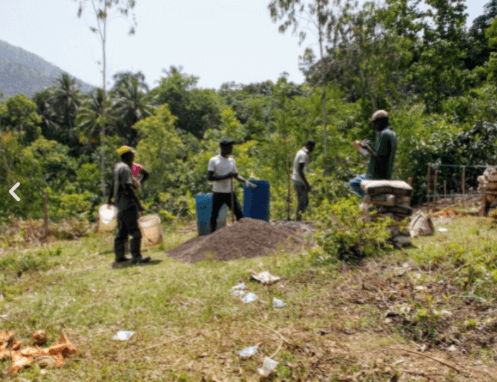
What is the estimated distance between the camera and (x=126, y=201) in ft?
18.9

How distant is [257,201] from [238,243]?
6.12ft

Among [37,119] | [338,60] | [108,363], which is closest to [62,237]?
[108,363]

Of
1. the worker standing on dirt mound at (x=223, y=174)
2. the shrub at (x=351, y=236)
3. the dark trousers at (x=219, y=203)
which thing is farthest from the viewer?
the dark trousers at (x=219, y=203)

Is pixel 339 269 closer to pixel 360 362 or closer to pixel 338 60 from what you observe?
pixel 360 362

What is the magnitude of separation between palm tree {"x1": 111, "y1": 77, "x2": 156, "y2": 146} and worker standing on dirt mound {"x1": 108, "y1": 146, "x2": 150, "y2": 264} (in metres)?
37.6

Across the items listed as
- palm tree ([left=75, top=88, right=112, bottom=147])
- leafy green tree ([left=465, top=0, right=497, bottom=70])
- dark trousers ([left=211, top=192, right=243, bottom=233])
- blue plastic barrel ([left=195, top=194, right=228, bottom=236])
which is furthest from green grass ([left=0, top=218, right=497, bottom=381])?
palm tree ([left=75, top=88, right=112, bottom=147])

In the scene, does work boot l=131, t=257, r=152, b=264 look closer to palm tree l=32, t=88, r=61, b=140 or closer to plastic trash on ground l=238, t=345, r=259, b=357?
plastic trash on ground l=238, t=345, r=259, b=357

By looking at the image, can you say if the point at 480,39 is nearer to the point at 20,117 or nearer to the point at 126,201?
the point at 126,201

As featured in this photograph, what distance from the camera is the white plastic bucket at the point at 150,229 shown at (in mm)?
6633

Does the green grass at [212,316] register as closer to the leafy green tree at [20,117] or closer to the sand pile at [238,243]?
the sand pile at [238,243]

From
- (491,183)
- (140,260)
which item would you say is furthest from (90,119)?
(491,183)

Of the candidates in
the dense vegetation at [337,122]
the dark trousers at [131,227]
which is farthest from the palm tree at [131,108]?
the dark trousers at [131,227]

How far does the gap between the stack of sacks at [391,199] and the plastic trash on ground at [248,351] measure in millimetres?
2816

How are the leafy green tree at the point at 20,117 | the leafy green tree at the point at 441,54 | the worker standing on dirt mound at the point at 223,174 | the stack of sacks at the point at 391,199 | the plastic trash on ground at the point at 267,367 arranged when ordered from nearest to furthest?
the plastic trash on ground at the point at 267,367, the stack of sacks at the point at 391,199, the worker standing on dirt mound at the point at 223,174, the leafy green tree at the point at 441,54, the leafy green tree at the point at 20,117
